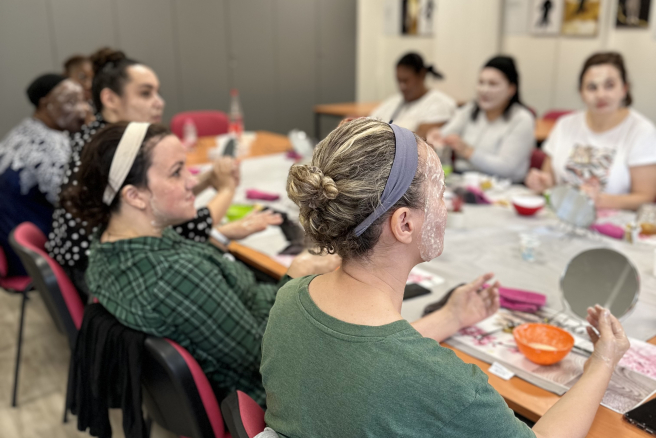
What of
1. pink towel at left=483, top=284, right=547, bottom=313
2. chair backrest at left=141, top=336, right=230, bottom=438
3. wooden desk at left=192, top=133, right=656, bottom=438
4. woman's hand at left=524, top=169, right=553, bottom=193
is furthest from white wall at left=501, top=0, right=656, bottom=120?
chair backrest at left=141, top=336, right=230, bottom=438

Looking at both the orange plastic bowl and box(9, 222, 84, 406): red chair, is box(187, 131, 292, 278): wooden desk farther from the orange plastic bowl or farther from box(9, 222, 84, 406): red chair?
the orange plastic bowl

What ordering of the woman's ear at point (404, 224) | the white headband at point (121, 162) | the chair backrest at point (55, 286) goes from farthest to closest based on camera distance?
the chair backrest at point (55, 286) → the white headband at point (121, 162) → the woman's ear at point (404, 224)

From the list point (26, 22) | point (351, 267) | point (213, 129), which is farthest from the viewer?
point (26, 22)

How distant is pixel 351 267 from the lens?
1022 millimetres

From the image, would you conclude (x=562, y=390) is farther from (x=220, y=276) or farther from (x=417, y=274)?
(x=220, y=276)

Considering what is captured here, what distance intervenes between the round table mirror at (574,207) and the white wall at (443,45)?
388cm

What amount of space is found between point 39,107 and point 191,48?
313 cm

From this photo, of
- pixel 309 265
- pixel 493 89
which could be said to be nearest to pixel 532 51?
pixel 493 89

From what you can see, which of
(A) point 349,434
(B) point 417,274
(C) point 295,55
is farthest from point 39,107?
(C) point 295,55

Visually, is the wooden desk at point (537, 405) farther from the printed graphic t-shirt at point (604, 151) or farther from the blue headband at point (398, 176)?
the printed graphic t-shirt at point (604, 151)

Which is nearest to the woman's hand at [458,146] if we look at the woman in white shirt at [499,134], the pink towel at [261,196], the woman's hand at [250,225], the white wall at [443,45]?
the woman in white shirt at [499,134]

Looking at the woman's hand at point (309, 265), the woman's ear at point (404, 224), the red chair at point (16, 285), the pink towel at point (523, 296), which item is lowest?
the red chair at point (16, 285)

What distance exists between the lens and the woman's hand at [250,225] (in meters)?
1.96

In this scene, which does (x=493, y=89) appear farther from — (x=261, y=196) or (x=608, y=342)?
(x=608, y=342)
